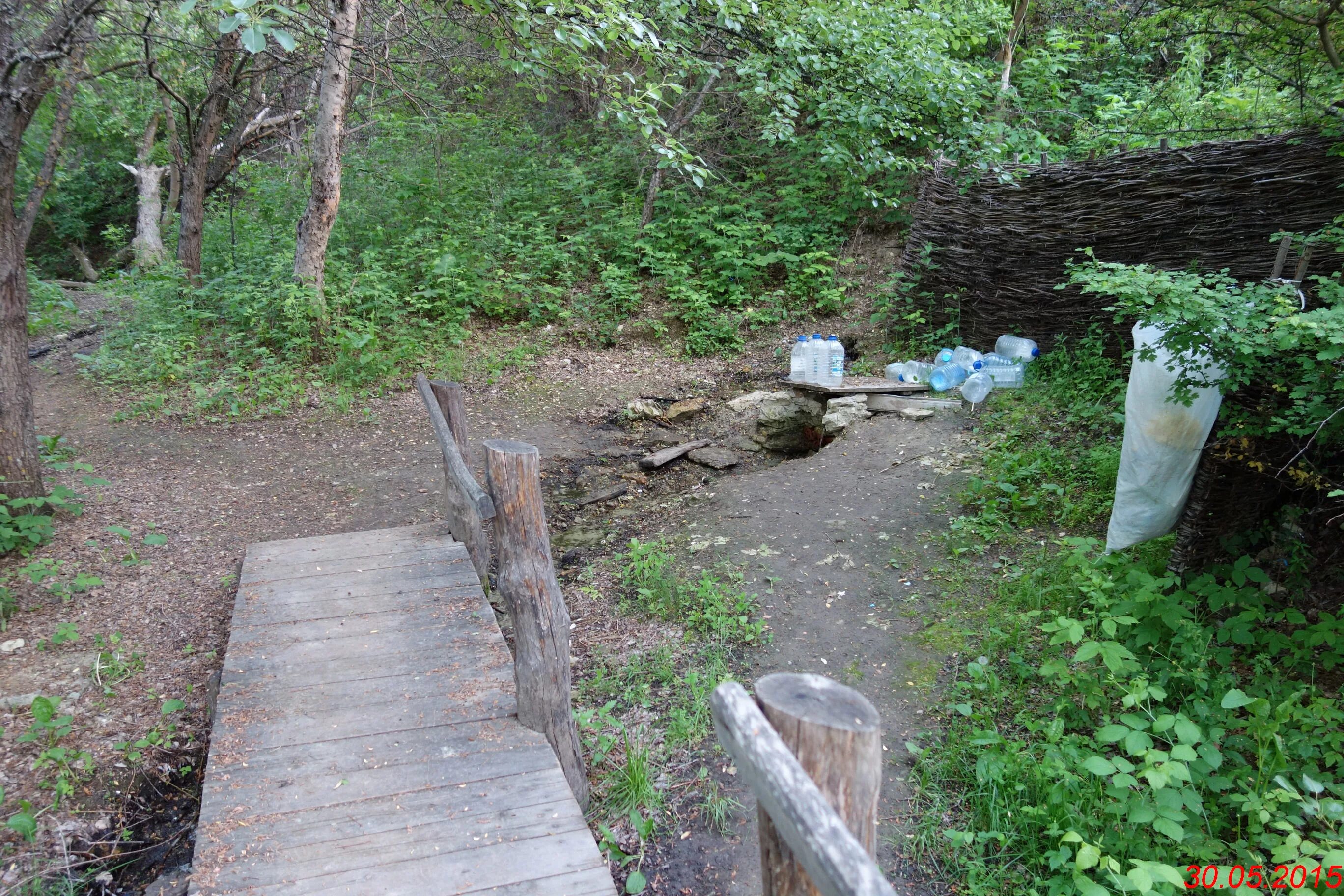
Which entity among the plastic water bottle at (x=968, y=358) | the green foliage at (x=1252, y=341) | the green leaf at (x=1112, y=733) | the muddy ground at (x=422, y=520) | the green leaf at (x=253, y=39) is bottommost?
the muddy ground at (x=422, y=520)

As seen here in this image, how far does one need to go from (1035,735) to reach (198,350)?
982 centimetres

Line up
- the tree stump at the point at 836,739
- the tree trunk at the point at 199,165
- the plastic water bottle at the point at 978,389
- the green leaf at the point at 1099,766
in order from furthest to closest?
the tree trunk at the point at 199,165, the plastic water bottle at the point at 978,389, the green leaf at the point at 1099,766, the tree stump at the point at 836,739

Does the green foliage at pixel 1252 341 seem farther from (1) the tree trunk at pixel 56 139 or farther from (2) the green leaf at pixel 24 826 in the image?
(1) the tree trunk at pixel 56 139

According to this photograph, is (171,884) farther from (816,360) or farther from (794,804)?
(816,360)

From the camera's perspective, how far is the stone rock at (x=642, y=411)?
899 centimetres

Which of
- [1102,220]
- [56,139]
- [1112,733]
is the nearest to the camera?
[1112,733]

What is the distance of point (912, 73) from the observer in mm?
7980

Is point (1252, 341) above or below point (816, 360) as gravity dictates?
above

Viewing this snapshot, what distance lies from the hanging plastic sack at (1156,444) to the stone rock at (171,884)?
175 inches

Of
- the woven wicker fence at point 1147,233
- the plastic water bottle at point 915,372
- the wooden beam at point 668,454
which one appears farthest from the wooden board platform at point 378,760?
the plastic water bottle at point 915,372

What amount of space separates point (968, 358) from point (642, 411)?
358cm

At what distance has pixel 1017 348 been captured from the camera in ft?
24.9

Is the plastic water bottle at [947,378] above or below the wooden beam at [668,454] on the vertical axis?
above

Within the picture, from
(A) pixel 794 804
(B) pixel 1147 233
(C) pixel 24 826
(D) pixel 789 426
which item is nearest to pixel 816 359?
(D) pixel 789 426
